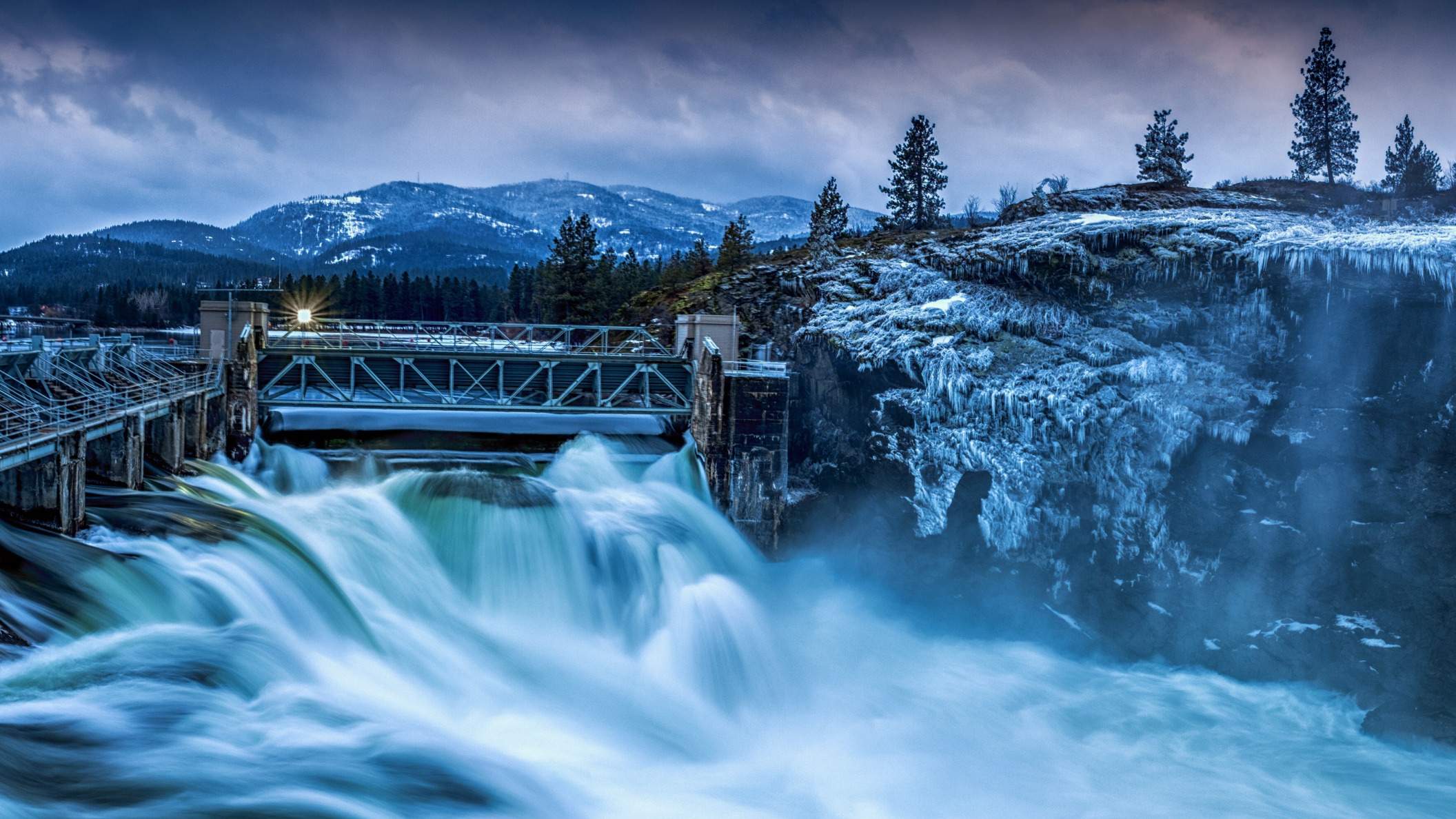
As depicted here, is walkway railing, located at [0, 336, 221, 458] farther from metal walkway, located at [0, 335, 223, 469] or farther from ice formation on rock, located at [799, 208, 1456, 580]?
ice formation on rock, located at [799, 208, 1456, 580]

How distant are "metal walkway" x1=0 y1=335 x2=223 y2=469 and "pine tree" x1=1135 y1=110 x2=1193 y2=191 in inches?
1928

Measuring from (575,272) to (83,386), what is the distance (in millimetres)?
38441

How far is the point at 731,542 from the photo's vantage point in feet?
96.0

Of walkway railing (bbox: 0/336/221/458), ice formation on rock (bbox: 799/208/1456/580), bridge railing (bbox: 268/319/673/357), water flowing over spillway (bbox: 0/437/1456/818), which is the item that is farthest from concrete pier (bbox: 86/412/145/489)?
ice formation on rock (bbox: 799/208/1456/580)

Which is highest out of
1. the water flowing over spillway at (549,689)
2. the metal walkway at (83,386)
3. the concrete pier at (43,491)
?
the metal walkway at (83,386)

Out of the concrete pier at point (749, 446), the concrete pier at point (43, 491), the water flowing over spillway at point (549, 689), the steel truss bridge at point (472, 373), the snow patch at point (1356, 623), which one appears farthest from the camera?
the steel truss bridge at point (472, 373)

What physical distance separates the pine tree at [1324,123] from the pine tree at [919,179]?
2086cm

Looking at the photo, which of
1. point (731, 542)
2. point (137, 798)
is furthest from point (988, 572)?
point (137, 798)

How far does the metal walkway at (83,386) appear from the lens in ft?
65.0

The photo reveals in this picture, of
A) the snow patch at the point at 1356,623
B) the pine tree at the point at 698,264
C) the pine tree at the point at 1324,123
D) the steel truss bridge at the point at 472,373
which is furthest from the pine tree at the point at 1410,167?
the pine tree at the point at 698,264

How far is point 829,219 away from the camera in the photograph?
58062mm

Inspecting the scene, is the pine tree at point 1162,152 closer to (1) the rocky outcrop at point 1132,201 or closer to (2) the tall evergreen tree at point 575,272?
(1) the rocky outcrop at point 1132,201

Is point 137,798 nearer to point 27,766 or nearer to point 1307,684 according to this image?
point 27,766

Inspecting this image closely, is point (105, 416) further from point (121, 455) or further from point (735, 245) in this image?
point (735, 245)
